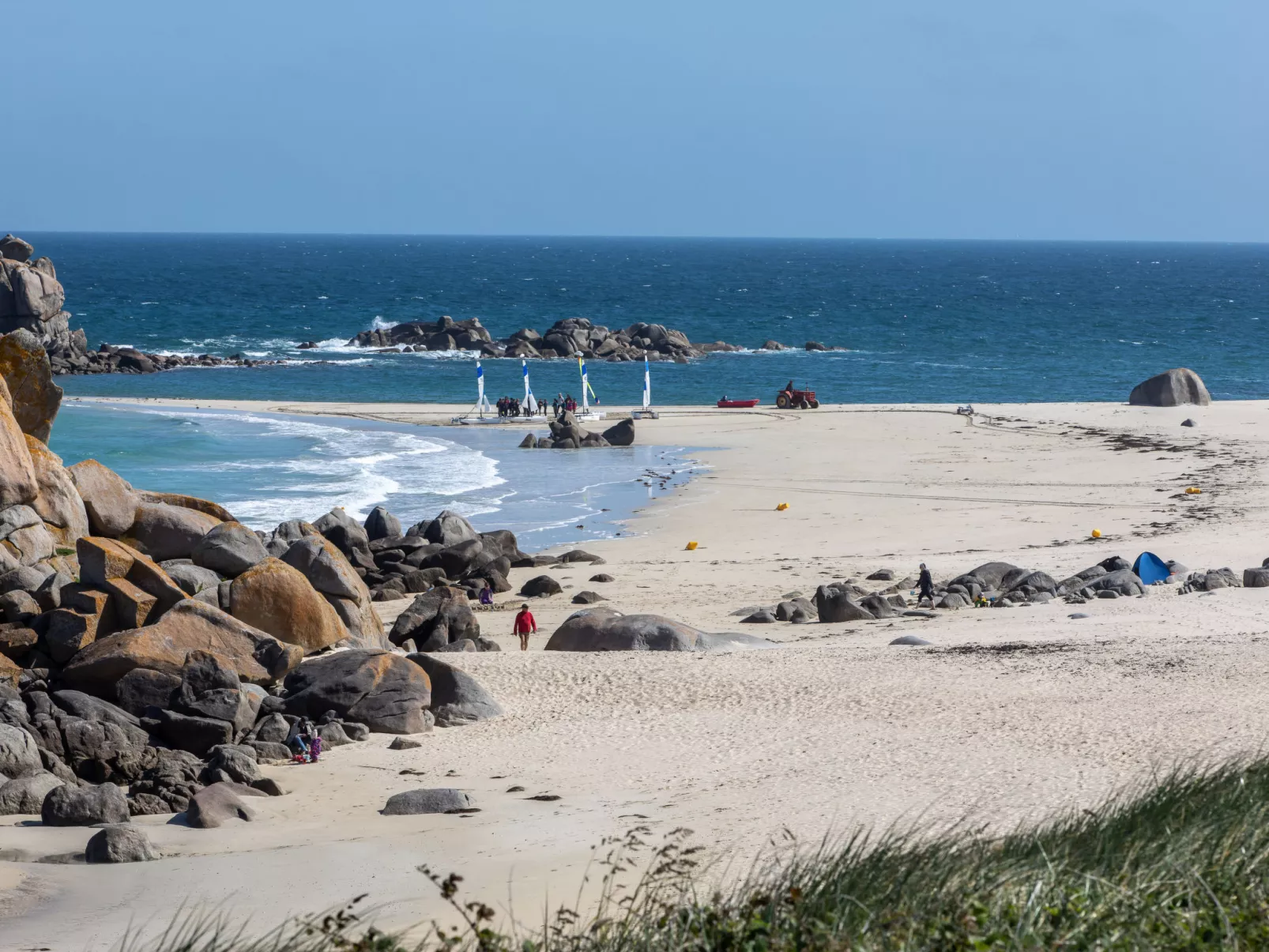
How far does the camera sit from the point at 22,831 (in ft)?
37.5

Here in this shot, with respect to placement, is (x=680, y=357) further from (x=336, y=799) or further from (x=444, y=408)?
(x=336, y=799)

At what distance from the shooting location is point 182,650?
15.4 metres

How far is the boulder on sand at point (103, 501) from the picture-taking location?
21.2 metres

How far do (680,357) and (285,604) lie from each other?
56.1 meters

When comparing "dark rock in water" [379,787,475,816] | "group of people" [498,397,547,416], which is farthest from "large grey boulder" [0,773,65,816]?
"group of people" [498,397,547,416]

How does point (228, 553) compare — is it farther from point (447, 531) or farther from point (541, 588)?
point (447, 531)

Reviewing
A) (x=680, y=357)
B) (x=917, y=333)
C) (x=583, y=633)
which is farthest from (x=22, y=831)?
(x=917, y=333)

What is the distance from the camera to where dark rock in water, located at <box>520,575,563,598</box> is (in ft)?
A: 77.9

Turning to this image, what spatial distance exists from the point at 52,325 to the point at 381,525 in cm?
4068

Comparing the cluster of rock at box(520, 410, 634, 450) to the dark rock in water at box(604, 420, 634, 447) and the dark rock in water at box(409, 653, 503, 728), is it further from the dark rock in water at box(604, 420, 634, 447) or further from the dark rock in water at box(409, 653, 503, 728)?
the dark rock in water at box(409, 653, 503, 728)

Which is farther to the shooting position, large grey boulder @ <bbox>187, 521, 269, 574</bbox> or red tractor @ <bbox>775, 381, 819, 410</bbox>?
red tractor @ <bbox>775, 381, 819, 410</bbox>

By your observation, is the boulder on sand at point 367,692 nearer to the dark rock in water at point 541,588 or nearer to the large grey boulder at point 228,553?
the large grey boulder at point 228,553

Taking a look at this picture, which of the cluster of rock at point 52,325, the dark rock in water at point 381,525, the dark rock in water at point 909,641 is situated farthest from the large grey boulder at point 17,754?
the cluster of rock at point 52,325

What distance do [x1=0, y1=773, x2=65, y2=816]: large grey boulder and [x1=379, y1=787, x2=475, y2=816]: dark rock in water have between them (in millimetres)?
2872
